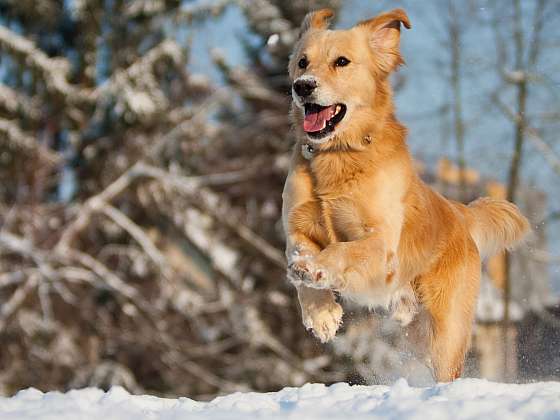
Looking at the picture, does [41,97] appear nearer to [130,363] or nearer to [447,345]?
[130,363]

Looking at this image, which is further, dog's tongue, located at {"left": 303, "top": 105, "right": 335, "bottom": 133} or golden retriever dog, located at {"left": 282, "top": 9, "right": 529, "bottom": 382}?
dog's tongue, located at {"left": 303, "top": 105, "right": 335, "bottom": 133}

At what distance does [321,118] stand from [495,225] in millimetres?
1853

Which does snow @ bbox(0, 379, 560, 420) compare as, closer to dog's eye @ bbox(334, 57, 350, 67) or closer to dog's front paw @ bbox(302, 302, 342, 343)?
dog's front paw @ bbox(302, 302, 342, 343)

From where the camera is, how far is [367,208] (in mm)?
5125

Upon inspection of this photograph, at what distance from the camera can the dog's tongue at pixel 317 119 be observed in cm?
521

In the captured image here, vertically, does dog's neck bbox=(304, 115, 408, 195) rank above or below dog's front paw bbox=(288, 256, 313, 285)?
above

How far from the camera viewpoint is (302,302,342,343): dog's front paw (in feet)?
16.5

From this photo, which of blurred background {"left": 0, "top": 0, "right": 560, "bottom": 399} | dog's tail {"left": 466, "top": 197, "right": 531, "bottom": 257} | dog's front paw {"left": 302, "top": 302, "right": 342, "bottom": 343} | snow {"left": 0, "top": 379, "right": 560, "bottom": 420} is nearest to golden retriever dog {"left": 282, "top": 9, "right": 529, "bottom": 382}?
dog's front paw {"left": 302, "top": 302, "right": 342, "bottom": 343}

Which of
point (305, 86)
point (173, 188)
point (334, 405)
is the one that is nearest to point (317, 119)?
point (305, 86)

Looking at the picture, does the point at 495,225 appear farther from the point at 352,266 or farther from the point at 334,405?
the point at 334,405

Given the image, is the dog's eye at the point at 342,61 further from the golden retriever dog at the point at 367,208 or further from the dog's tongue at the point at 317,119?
the dog's tongue at the point at 317,119

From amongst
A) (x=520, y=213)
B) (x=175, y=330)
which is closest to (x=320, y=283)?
(x=520, y=213)

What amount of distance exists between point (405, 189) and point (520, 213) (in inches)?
60.6

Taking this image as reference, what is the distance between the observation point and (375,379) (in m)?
6.93
